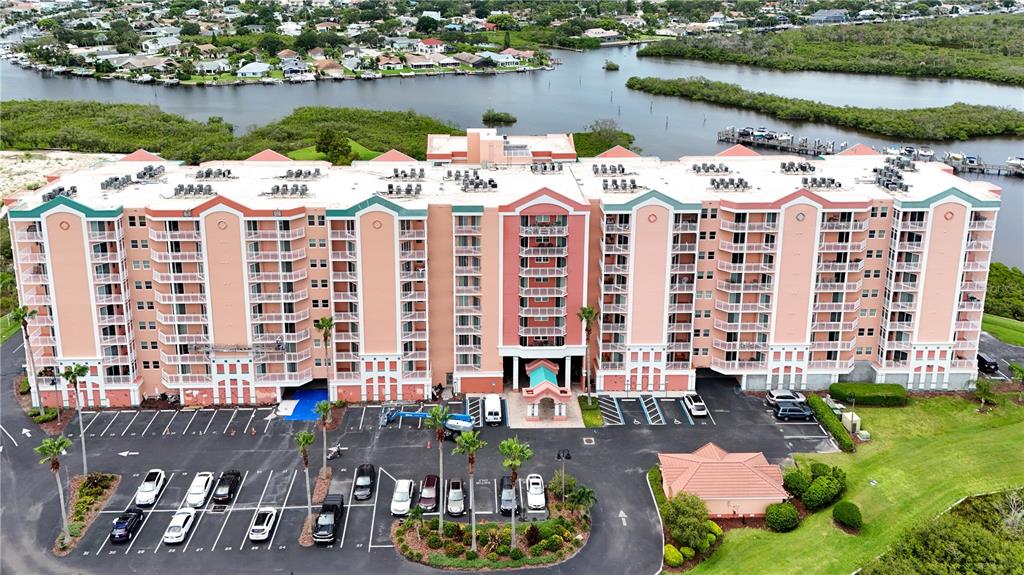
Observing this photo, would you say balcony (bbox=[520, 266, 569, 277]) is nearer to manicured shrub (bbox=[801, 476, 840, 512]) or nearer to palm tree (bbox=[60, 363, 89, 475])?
manicured shrub (bbox=[801, 476, 840, 512])

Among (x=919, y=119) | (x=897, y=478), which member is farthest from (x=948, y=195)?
(x=919, y=119)

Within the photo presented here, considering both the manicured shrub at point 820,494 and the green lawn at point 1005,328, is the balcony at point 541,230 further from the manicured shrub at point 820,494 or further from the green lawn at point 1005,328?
the green lawn at point 1005,328

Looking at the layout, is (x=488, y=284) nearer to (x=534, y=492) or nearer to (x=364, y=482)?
(x=534, y=492)

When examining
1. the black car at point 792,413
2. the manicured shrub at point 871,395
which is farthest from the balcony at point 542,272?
the manicured shrub at point 871,395

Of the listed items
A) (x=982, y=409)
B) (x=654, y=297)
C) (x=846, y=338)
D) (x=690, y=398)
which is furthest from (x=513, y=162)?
(x=982, y=409)

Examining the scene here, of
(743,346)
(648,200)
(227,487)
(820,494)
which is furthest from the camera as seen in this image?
(743,346)

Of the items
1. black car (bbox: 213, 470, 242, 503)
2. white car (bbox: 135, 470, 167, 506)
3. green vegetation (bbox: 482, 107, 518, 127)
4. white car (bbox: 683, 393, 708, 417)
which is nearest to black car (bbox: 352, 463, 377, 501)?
black car (bbox: 213, 470, 242, 503)
